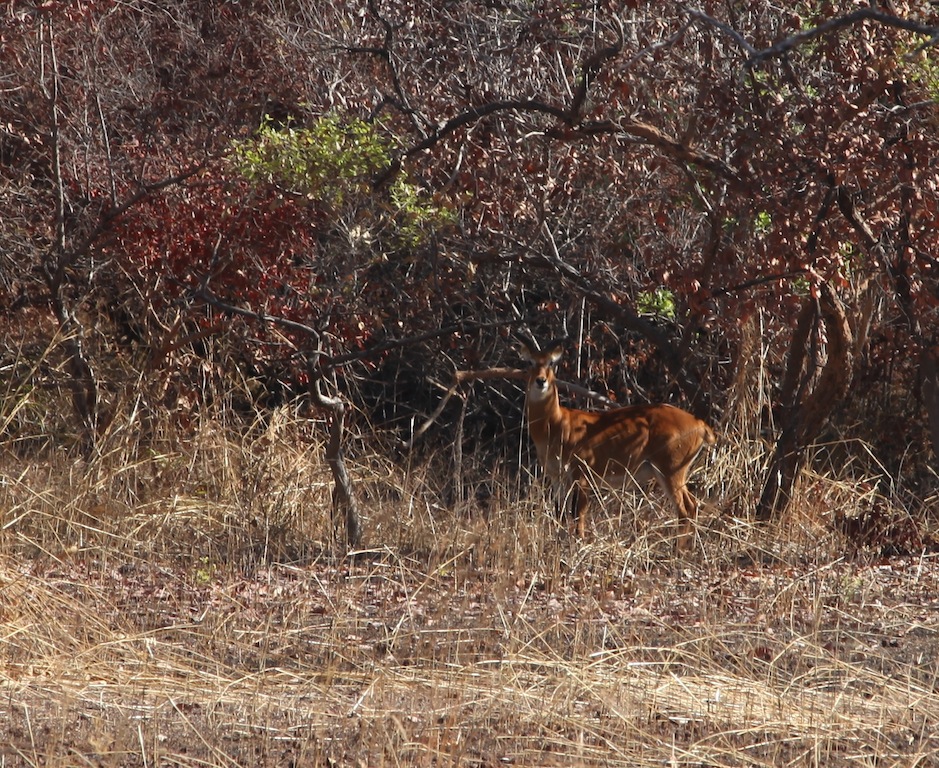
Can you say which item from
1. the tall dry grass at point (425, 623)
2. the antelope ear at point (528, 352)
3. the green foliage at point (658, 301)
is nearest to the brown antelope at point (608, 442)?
the antelope ear at point (528, 352)

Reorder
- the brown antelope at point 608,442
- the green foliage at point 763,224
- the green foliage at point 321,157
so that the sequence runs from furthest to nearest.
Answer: the brown antelope at point 608,442 < the green foliage at point 763,224 < the green foliage at point 321,157

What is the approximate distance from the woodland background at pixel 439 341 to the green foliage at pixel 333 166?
1.3 inches

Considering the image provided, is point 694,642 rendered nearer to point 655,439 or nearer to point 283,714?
point 283,714

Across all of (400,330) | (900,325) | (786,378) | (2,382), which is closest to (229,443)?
(400,330)

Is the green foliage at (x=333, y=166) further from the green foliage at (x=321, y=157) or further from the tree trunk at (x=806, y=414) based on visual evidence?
the tree trunk at (x=806, y=414)

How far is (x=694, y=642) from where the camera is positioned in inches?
262

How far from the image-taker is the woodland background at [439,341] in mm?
6392

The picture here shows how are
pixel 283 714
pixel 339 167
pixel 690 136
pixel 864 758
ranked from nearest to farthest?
pixel 864 758, pixel 283 714, pixel 690 136, pixel 339 167

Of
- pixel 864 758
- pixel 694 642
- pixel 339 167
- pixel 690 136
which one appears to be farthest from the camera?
pixel 339 167

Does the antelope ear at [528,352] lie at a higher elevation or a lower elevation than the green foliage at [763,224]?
lower

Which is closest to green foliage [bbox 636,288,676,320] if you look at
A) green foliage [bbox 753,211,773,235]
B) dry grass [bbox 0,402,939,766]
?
green foliage [bbox 753,211,773,235]

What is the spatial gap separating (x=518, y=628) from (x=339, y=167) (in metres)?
3.34

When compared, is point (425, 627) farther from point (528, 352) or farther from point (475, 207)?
point (528, 352)

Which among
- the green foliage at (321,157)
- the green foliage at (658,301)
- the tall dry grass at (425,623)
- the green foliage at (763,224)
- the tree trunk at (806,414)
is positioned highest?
the green foliage at (321,157)
